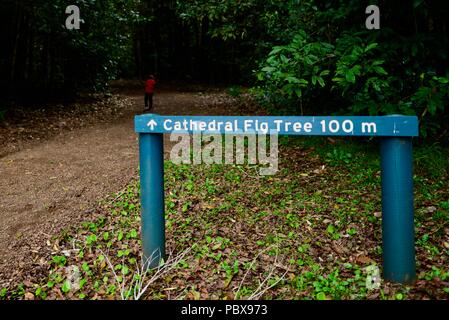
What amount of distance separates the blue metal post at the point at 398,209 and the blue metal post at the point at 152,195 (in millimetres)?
1987

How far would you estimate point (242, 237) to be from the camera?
4637 millimetres

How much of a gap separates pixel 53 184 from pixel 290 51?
13.9ft

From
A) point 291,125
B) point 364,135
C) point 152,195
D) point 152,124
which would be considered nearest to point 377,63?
point 364,135

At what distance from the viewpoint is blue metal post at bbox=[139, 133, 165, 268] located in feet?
12.4

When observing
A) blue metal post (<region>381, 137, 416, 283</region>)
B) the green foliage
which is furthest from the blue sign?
the green foliage

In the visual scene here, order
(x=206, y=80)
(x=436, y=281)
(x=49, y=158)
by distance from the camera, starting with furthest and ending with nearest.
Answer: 1. (x=206, y=80)
2. (x=49, y=158)
3. (x=436, y=281)

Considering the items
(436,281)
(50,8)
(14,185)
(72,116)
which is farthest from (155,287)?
(50,8)

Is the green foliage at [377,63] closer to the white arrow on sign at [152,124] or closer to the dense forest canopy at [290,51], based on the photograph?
A: the dense forest canopy at [290,51]

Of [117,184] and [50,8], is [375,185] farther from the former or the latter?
[50,8]

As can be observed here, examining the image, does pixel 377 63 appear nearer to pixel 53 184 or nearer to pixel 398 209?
pixel 398 209

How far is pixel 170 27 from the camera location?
103 feet

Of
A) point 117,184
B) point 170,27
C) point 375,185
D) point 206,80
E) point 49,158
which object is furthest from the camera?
point 170,27

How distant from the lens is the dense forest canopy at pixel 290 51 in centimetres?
551

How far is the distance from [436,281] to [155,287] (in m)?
2.52
